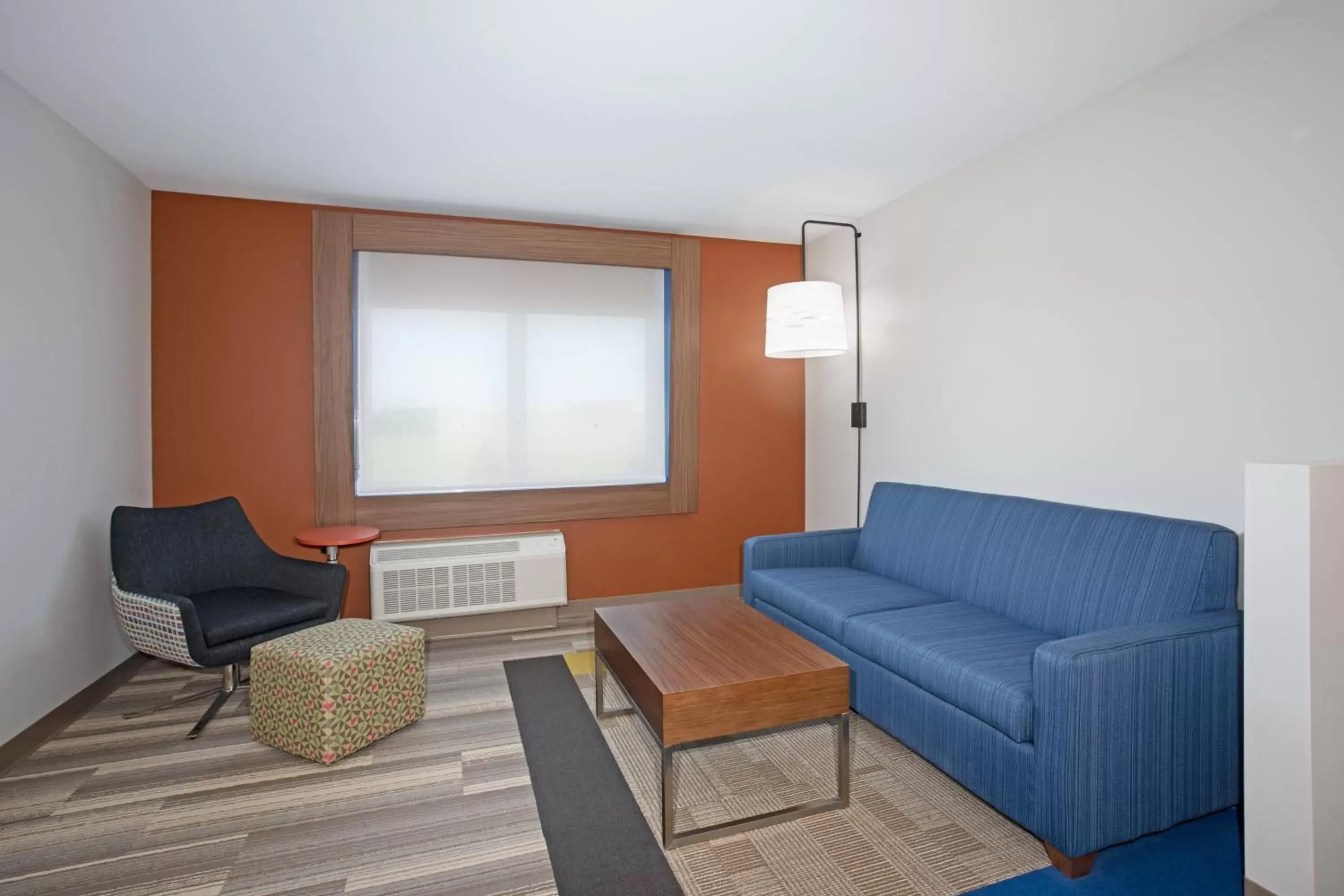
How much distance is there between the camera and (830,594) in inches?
128

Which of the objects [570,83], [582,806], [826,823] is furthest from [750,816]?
[570,83]

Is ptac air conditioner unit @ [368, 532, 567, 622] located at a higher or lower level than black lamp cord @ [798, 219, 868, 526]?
lower

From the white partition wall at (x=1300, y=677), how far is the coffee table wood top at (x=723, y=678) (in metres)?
1.11

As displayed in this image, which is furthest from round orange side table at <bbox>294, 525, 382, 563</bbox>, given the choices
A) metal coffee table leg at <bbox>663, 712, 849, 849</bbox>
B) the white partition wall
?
the white partition wall

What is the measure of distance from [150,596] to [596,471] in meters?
2.47

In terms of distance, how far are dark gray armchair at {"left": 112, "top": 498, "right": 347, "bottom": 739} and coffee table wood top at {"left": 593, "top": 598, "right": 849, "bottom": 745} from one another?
1.56 metres

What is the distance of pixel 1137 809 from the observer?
199 cm

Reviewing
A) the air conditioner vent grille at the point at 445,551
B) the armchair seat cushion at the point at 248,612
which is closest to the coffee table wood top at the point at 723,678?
the armchair seat cushion at the point at 248,612

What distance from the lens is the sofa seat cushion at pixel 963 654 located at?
2117 mm

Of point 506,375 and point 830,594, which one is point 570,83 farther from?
point 830,594

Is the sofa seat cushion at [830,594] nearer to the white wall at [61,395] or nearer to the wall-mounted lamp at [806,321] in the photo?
the wall-mounted lamp at [806,321]

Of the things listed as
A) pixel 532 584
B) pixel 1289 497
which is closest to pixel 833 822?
pixel 1289 497

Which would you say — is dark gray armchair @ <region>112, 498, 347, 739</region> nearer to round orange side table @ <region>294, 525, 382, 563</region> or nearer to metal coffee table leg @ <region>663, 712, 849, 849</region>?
round orange side table @ <region>294, 525, 382, 563</region>

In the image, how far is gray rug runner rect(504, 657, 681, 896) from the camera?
1.97 metres
